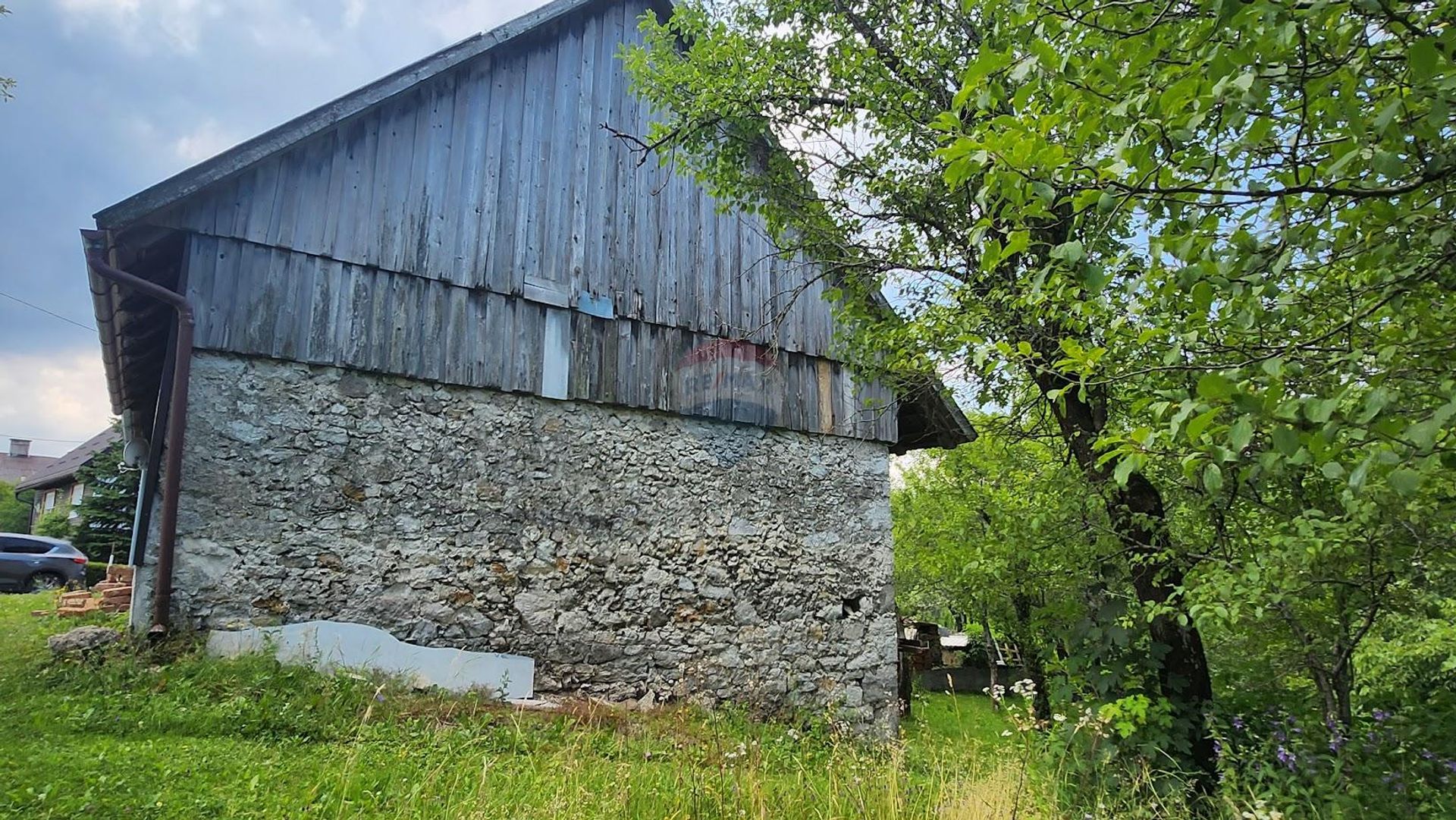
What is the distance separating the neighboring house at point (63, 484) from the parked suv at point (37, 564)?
9.12 metres

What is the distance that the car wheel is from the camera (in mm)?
15281

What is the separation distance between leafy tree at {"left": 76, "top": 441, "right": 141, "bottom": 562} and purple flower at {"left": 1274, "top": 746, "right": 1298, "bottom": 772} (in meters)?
17.1

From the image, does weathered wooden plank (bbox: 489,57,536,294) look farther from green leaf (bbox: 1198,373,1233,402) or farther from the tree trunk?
green leaf (bbox: 1198,373,1233,402)

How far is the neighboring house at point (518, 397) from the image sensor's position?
239 inches

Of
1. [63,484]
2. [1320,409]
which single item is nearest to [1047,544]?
[1320,409]

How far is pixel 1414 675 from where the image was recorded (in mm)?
5863

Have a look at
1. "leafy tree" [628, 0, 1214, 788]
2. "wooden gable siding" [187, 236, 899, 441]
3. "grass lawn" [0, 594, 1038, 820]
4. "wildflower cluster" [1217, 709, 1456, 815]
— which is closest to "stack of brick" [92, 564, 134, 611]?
"grass lawn" [0, 594, 1038, 820]

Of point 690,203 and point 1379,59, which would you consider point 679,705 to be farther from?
point 1379,59

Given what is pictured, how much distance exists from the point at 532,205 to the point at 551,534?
3267 millimetres

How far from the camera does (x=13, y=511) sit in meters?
29.2

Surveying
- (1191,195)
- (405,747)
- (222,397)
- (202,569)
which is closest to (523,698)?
(405,747)

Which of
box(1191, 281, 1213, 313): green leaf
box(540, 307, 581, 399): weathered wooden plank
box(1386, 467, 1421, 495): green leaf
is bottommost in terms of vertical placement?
box(1386, 467, 1421, 495): green leaf

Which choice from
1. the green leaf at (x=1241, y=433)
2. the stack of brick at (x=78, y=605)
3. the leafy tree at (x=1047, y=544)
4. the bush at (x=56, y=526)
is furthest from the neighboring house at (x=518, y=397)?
the bush at (x=56, y=526)

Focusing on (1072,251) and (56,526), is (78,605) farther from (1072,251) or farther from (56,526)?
(56,526)
